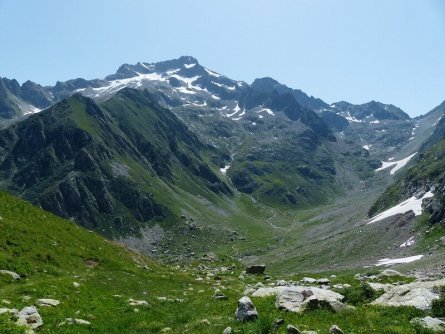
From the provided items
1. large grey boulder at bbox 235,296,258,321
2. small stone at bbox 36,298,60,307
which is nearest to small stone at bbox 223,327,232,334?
large grey boulder at bbox 235,296,258,321

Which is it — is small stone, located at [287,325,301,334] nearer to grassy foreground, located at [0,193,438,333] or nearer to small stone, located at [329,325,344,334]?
grassy foreground, located at [0,193,438,333]

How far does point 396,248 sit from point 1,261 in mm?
94188

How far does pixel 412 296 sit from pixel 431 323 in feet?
11.9

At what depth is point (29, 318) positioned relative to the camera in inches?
781

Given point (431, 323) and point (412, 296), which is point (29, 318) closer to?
point (431, 323)

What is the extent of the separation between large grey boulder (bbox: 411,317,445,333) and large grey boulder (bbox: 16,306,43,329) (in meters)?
16.6

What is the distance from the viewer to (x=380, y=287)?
83.4 feet

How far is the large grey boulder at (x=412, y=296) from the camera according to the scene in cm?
2022

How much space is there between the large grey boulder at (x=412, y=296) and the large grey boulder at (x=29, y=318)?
16524mm

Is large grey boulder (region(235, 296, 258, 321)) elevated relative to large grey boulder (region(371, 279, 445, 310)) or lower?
elevated

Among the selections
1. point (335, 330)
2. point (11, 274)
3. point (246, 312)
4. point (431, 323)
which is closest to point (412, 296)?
point (431, 323)

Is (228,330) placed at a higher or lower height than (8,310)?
lower

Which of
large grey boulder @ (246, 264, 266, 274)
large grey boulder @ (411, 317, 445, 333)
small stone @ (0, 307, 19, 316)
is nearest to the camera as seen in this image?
large grey boulder @ (411, 317, 445, 333)

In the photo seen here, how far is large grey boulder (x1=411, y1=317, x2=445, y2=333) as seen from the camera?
667 inches
